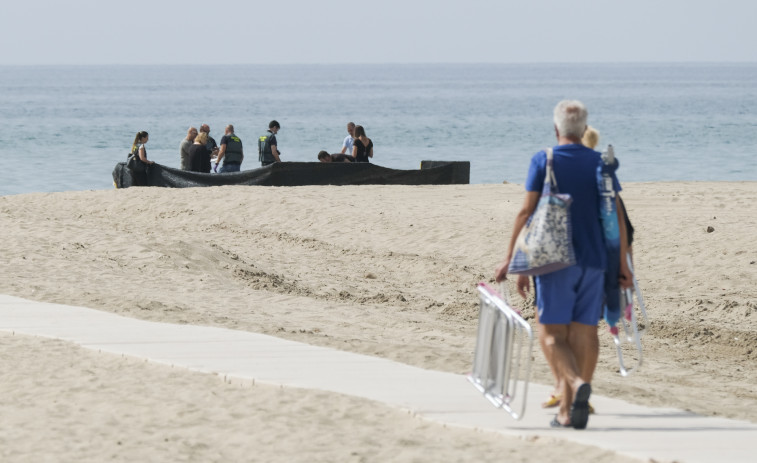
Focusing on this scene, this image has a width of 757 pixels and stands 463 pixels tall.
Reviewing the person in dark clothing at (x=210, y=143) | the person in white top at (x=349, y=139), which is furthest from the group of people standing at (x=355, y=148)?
the person in dark clothing at (x=210, y=143)

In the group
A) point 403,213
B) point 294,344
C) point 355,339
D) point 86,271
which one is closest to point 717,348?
point 355,339

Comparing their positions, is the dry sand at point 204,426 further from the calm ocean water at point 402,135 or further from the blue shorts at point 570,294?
the calm ocean water at point 402,135

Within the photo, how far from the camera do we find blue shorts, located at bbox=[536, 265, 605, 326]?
19.6ft

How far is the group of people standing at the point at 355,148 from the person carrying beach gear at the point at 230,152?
1.69 m

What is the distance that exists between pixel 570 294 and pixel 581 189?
547 millimetres

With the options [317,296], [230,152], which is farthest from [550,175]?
[230,152]

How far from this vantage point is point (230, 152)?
71.1ft

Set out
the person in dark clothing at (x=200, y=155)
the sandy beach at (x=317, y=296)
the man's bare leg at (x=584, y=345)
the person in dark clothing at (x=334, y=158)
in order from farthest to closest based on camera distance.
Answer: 1. the person in dark clothing at (x=334, y=158)
2. the person in dark clothing at (x=200, y=155)
3. the sandy beach at (x=317, y=296)
4. the man's bare leg at (x=584, y=345)

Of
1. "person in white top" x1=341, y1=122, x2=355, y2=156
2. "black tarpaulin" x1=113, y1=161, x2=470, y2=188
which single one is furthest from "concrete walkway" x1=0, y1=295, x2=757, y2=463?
"person in white top" x1=341, y1=122, x2=355, y2=156

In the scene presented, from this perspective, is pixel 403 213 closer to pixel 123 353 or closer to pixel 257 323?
pixel 257 323

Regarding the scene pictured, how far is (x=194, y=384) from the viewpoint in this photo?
7520 millimetres

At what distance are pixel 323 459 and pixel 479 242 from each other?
35.0 feet

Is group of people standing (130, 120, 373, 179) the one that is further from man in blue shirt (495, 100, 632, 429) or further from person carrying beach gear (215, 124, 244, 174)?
man in blue shirt (495, 100, 632, 429)

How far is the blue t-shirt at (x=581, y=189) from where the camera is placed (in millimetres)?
5969
